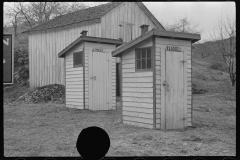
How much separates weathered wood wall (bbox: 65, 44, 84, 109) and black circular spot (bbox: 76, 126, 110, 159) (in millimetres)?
11107

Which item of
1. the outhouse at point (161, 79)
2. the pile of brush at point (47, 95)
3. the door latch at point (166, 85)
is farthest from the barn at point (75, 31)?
the door latch at point (166, 85)

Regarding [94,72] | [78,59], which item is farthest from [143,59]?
[78,59]

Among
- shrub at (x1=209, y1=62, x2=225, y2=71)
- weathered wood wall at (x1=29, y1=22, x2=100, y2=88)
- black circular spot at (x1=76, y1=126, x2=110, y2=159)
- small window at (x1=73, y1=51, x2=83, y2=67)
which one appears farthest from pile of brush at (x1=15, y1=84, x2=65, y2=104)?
black circular spot at (x1=76, y1=126, x2=110, y2=159)

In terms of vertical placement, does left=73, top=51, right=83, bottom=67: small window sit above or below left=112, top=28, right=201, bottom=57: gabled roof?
below

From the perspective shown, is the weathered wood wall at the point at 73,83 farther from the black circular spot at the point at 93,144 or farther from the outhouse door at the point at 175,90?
the black circular spot at the point at 93,144

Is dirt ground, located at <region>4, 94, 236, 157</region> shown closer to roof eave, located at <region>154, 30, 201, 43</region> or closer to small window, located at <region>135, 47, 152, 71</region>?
small window, located at <region>135, 47, 152, 71</region>

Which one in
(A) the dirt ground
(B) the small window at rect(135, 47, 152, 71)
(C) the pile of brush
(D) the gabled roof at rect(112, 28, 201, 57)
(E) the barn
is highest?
(E) the barn

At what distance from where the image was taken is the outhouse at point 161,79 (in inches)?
289

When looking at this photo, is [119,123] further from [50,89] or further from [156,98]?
[50,89]

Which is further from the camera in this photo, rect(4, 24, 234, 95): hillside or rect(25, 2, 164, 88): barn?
rect(4, 24, 234, 95): hillside

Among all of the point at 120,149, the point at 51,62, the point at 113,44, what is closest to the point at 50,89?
the point at 51,62

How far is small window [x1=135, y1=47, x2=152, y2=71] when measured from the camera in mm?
7551

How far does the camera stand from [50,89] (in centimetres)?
1811
